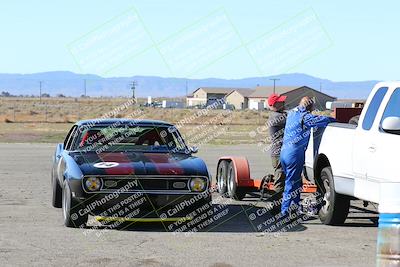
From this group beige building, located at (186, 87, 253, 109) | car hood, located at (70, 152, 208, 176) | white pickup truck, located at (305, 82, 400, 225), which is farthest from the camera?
beige building, located at (186, 87, 253, 109)

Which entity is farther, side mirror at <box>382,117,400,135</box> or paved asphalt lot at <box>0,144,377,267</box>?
side mirror at <box>382,117,400,135</box>

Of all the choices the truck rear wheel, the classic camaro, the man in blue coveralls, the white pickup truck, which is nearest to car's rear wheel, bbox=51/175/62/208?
the classic camaro

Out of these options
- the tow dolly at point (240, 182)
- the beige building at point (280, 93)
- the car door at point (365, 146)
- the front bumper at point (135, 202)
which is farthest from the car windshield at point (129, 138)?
the beige building at point (280, 93)

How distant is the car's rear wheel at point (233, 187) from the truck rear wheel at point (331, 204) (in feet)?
7.87

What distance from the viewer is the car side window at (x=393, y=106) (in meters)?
9.54

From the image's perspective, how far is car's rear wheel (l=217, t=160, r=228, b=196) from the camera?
46.6 feet

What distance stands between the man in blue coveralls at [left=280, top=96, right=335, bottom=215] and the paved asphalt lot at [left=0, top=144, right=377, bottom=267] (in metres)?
0.49

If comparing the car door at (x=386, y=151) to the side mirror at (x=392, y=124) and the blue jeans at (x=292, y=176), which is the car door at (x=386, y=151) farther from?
the blue jeans at (x=292, y=176)

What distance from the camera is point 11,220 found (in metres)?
10.9

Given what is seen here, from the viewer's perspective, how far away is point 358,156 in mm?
9945

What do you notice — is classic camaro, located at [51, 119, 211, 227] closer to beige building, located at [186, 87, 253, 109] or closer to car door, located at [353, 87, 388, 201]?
car door, located at [353, 87, 388, 201]

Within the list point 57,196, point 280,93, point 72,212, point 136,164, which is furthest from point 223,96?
point 72,212

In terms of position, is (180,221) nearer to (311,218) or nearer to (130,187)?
(130,187)

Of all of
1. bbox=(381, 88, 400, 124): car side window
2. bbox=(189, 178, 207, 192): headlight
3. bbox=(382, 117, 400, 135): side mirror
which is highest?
bbox=(381, 88, 400, 124): car side window
